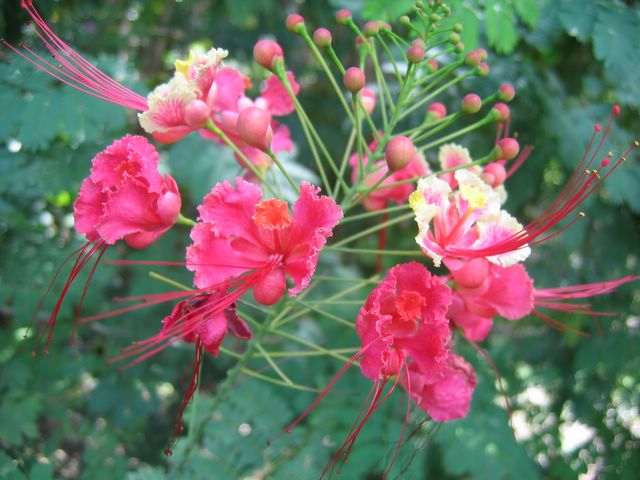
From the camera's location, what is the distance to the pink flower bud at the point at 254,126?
1.22m

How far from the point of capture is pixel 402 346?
4.07ft

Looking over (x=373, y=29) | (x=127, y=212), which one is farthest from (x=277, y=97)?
(x=127, y=212)

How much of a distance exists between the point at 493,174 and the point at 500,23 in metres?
0.63

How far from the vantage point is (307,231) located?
1.17 m

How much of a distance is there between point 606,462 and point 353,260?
6.51 ft

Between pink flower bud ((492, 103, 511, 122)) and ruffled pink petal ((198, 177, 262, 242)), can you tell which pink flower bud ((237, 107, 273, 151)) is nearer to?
ruffled pink petal ((198, 177, 262, 242))

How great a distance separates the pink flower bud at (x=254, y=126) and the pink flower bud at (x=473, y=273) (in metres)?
0.51

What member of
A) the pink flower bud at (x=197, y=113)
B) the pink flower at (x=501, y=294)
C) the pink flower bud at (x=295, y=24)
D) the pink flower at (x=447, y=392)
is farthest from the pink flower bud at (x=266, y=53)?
the pink flower at (x=447, y=392)

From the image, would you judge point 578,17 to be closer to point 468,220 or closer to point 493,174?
point 493,174

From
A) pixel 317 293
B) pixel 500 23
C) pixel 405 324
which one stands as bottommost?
pixel 317 293

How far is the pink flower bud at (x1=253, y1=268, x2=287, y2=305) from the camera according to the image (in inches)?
45.8

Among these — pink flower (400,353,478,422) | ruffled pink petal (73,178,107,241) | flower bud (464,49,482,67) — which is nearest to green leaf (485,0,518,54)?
flower bud (464,49,482,67)

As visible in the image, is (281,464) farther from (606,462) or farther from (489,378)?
(606,462)

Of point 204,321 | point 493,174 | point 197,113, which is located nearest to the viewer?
point 204,321
